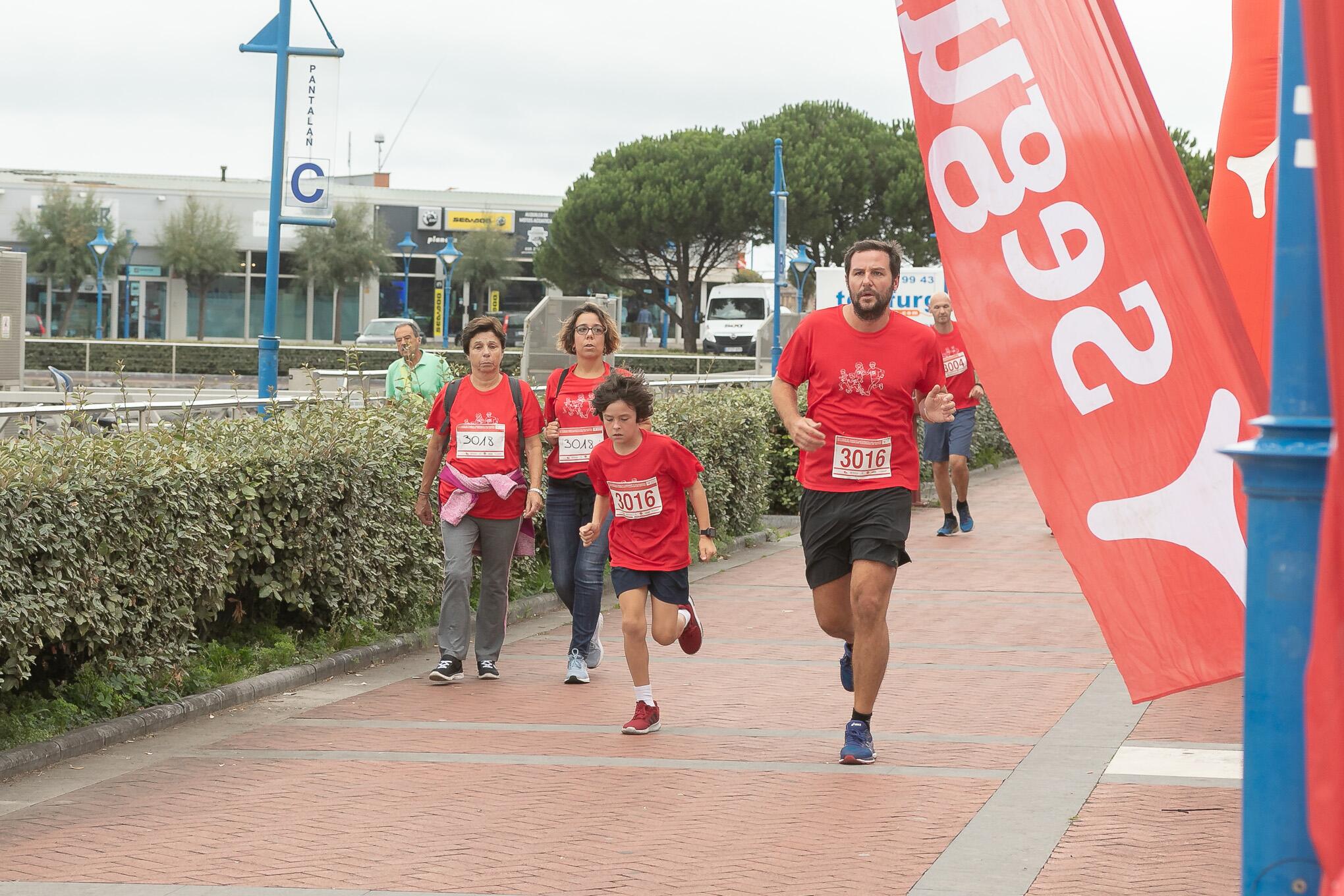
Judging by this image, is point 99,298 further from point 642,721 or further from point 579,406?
point 642,721

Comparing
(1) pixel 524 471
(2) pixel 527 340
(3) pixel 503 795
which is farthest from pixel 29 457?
(2) pixel 527 340

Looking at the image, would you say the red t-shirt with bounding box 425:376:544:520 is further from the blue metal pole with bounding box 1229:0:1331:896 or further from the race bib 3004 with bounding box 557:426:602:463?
the blue metal pole with bounding box 1229:0:1331:896

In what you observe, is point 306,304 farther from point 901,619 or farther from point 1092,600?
point 1092,600

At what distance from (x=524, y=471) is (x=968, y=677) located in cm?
349

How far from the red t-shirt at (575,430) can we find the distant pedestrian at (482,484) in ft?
0.33

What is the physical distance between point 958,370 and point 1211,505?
34.1ft

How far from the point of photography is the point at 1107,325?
408 centimetres

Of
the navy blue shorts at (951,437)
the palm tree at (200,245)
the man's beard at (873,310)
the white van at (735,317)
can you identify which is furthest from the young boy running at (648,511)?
the palm tree at (200,245)

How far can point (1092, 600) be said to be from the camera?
4.14 metres

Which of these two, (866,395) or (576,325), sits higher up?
(576,325)

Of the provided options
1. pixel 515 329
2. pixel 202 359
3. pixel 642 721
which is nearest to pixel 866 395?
pixel 642 721

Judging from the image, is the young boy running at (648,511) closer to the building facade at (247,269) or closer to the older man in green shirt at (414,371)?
the older man in green shirt at (414,371)

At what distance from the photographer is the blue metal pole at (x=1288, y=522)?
2592 mm

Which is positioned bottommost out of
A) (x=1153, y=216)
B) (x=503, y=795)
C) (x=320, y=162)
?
(x=503, y=795)
